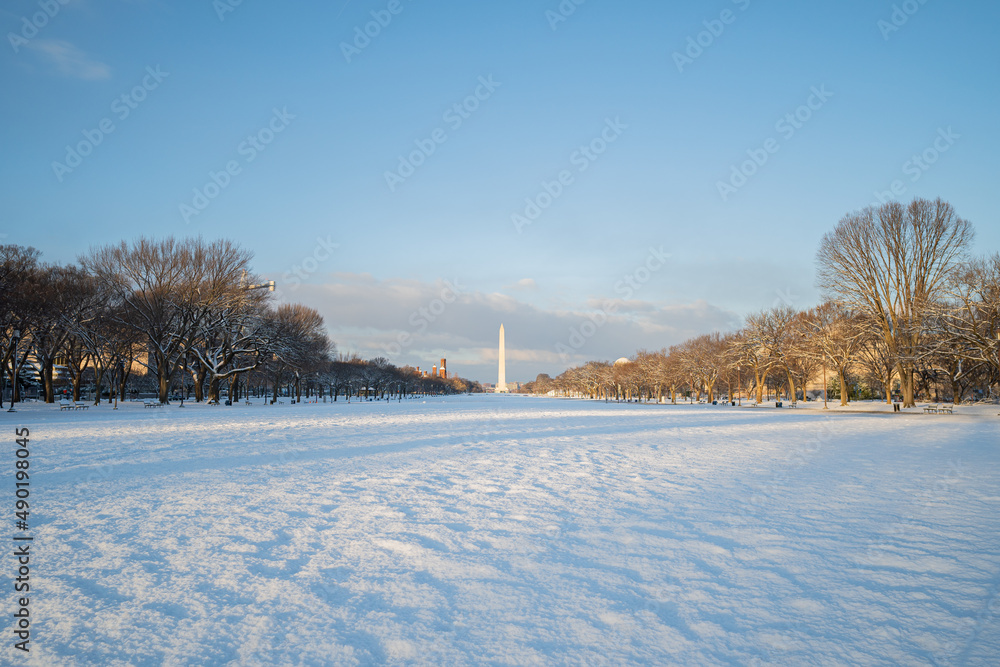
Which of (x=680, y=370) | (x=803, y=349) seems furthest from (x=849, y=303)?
(x=680, y=370)

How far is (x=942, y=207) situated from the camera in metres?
38.8

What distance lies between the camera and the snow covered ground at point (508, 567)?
3730mm

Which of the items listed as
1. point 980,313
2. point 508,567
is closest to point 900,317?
point 980,313

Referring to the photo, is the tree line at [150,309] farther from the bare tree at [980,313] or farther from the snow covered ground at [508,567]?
the bare tree at [980,313]

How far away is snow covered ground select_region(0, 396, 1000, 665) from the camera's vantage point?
3730mm

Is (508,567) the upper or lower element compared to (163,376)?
lower

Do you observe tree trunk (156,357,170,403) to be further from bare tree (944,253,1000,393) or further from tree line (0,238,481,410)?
bare tree (944,253,1000,393)

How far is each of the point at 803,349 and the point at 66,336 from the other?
6450cm

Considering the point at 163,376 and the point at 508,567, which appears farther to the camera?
the point at 163,376

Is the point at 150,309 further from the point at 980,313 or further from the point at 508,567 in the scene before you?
the point at 980,313

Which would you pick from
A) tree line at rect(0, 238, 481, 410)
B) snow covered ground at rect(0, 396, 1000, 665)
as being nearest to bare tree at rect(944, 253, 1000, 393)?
snow covered ground at rect(0, 396, 1000, 665)

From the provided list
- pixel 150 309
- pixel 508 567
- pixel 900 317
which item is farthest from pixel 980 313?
pixel 150 309

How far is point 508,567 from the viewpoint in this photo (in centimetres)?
520

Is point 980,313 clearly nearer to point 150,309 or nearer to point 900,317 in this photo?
point 900,317
